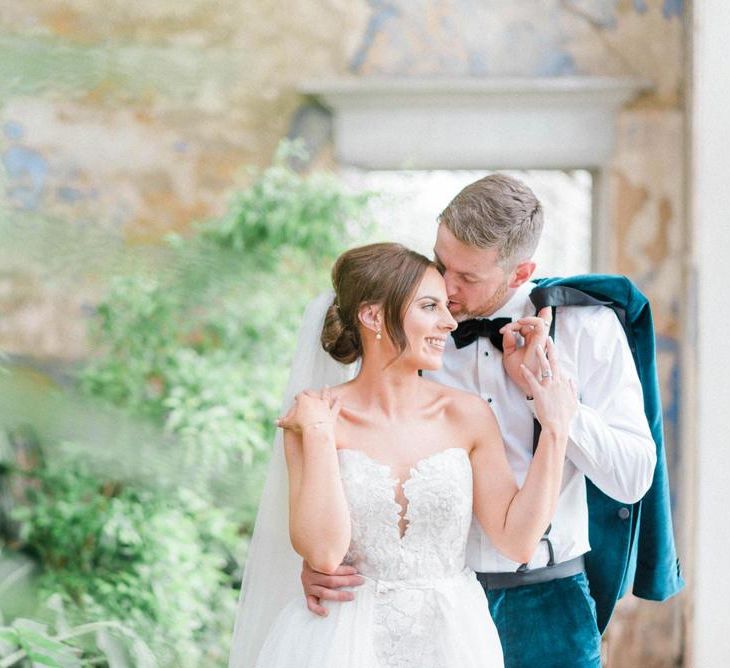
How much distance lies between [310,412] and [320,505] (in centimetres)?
17

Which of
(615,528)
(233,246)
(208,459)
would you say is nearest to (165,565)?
(208,459)

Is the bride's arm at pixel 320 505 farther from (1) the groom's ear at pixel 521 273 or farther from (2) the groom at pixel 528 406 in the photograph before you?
(1) the groom's ear at pixel 521 273

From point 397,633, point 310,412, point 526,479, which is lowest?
point 397,633

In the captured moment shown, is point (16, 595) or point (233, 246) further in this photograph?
point (233, 246)

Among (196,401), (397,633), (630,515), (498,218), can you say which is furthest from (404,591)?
(196,401)

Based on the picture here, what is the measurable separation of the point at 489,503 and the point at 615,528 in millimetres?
421

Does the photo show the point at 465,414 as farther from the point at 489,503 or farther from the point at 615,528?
the point at 615,528

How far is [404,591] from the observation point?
6.05 ft

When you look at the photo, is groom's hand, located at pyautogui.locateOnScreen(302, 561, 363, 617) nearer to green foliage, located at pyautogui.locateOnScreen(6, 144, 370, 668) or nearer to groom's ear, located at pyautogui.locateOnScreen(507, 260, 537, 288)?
groom's ear, located at pyautogui.locateOnScreen(507, 260, 537, 288)

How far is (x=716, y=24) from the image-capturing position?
4105 millimetres

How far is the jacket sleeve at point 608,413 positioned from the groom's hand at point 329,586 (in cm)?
49

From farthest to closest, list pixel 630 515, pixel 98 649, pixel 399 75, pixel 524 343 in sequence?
pixel 399 75, pixel 98 649, pixel 630 515, pixel 524 343

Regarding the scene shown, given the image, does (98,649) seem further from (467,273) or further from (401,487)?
(467,273)

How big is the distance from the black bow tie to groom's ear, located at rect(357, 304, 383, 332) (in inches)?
10.3
